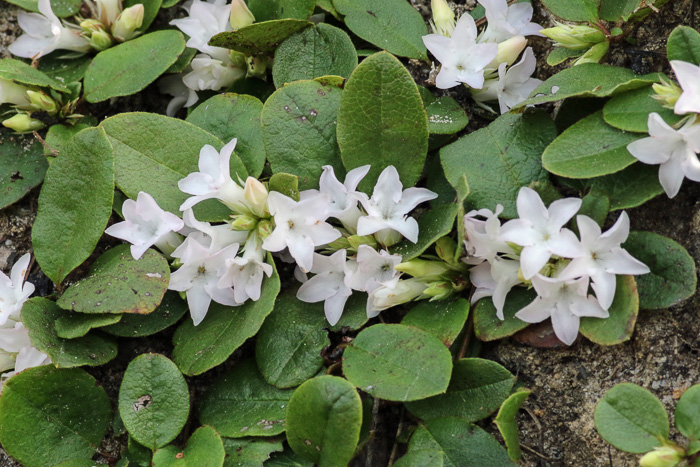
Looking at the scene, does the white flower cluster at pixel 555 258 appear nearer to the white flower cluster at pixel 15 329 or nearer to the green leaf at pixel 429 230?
the green leaf at pixel 429 230

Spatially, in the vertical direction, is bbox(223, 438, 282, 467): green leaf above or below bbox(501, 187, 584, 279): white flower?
below

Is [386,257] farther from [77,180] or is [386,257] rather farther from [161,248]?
[77,180]

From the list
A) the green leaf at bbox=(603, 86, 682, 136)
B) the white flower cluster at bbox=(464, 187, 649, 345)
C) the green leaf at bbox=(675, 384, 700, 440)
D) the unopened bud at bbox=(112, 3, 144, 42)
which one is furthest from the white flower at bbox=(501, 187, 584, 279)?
the unopened bud at bbox=(112, 3, 144, 42)

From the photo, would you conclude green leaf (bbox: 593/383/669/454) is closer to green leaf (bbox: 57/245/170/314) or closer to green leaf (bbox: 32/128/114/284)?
green leaf (bbox: 57/245/170/314)

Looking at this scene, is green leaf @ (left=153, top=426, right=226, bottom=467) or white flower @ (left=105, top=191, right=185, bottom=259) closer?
green leaf @ (left=153, top=426, right=226, bottom=467)

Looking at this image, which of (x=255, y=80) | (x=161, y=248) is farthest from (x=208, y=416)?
(x=255, y=80)

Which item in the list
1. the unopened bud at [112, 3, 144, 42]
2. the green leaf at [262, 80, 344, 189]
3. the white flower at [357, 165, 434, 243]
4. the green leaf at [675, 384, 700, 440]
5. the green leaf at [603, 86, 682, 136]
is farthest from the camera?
the unopened bud at [112, 3, 144, 42]

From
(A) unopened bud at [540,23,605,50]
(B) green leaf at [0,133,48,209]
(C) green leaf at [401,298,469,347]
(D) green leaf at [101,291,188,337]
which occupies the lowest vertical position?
(D) green leaf at [101,291,188,337]
